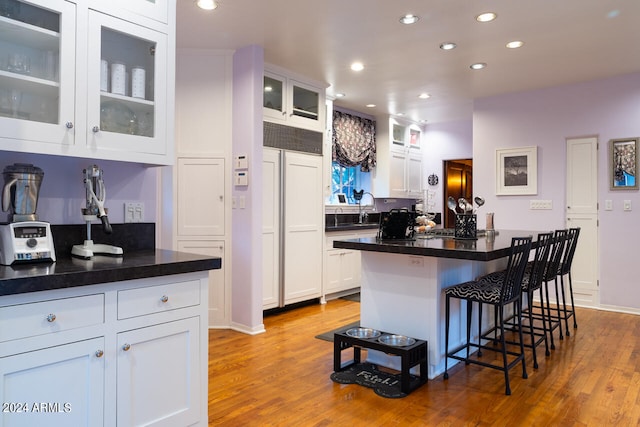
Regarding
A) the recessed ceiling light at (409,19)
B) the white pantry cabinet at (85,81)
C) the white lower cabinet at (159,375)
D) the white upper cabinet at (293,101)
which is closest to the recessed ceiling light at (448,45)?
the recessed ceiling light at (409,19)

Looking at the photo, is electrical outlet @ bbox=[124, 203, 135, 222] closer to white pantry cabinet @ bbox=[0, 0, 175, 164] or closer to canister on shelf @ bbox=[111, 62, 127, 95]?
white pantry cabinet @ bbox=[0, 0, 175, 164]

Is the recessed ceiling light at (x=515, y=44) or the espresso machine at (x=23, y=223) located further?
the recessed ceiling light at (x=515, y=44)

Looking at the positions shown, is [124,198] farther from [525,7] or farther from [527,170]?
[527,170]

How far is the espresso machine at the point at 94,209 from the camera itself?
6.42ft

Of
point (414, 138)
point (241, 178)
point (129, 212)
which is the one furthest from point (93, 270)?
point (414, 138)

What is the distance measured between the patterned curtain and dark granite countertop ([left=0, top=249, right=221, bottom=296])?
174 inches

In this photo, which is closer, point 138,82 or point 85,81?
point 85,81

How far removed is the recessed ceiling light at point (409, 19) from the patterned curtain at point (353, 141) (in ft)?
9.17

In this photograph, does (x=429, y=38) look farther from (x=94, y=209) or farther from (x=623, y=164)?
(x=94, y=209)

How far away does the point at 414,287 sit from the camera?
2.95 meters

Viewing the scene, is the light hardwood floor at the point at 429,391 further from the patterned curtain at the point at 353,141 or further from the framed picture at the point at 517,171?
the patterned curtain at the point at 353,141

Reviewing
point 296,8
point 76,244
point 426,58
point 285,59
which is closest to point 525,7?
point 426,58

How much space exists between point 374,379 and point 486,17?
2.80m

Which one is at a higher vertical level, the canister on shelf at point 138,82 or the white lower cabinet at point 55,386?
the canister on shelf at point 138,82
